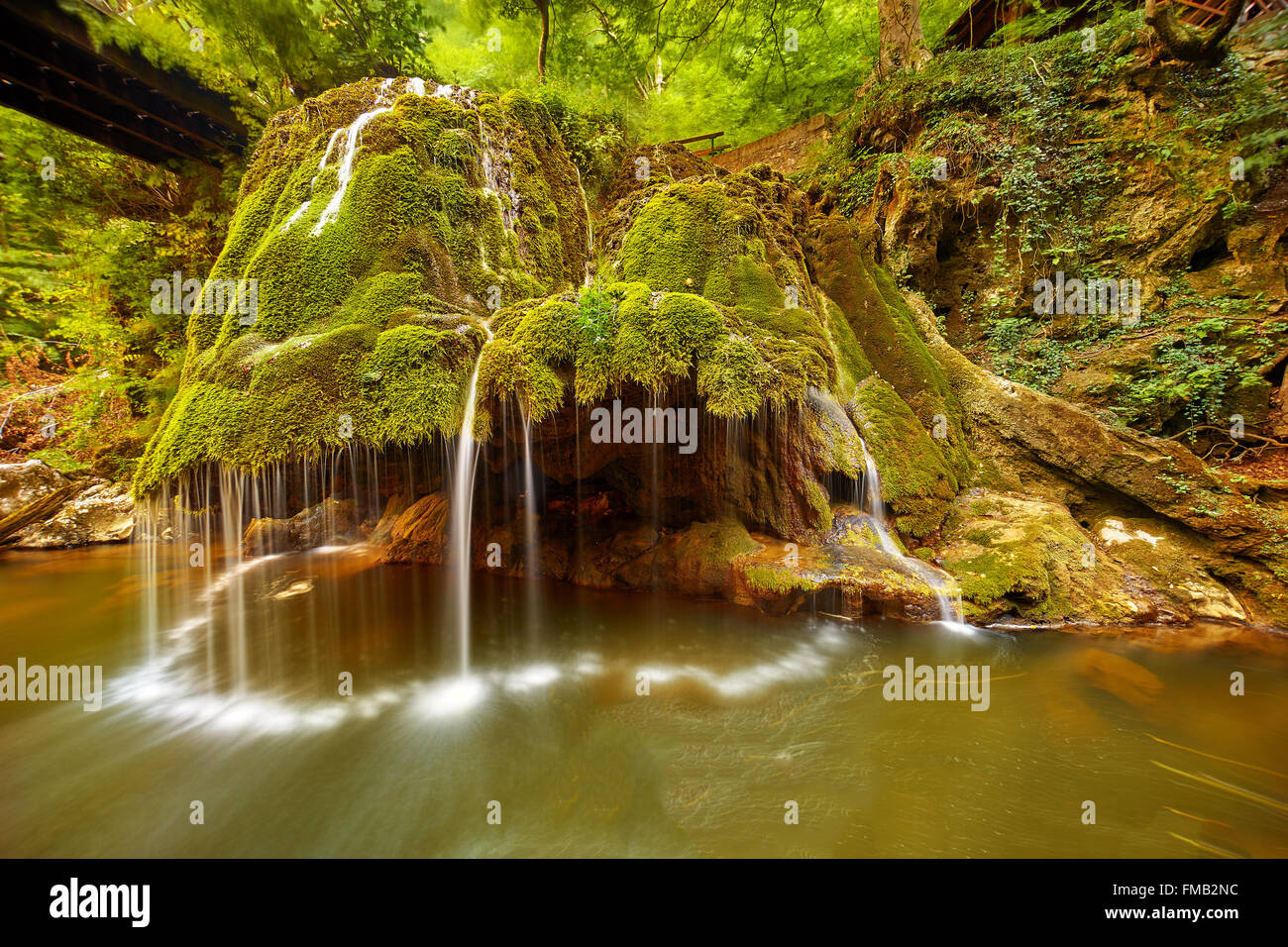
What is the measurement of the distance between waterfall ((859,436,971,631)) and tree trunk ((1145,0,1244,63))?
8752 mm

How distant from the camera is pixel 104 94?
803cm

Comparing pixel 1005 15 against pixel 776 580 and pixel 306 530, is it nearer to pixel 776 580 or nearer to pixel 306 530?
pixel 776 580

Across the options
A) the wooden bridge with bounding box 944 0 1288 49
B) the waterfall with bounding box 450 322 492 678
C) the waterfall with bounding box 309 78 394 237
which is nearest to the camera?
the waterfall with bounding box 450 322 492 678

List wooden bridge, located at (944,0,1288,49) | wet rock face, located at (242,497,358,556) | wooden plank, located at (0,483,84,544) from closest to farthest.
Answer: wooden bridge, located at (944,0,1288,49) → wooden plank, located at (0,483,84,544) → wet rock face, located at (242,497,358,556)

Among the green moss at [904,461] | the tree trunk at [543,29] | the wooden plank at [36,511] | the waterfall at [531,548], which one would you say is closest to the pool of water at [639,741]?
the waterfall at [531,548]

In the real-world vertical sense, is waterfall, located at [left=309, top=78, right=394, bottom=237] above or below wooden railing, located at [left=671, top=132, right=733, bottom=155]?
below

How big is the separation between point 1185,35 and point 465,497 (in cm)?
1331

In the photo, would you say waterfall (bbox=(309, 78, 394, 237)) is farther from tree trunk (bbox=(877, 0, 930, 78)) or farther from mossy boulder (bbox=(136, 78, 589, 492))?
tree trunk (bbox=(877, 0, 930, 78))

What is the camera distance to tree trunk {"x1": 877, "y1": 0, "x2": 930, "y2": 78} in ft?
34.1

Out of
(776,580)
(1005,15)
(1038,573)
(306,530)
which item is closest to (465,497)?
(776,580)

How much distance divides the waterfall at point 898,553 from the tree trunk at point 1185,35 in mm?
8752

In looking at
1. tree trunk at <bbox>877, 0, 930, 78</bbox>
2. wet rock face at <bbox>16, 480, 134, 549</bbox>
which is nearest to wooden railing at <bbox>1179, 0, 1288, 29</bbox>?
tree trunk at <bbox>877, 0, 930, 78</bbox>

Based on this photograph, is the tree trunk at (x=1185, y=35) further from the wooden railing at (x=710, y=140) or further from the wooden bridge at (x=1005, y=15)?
the wooden railing at (x=710, y=140)

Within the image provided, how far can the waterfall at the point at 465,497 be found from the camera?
172 inches
